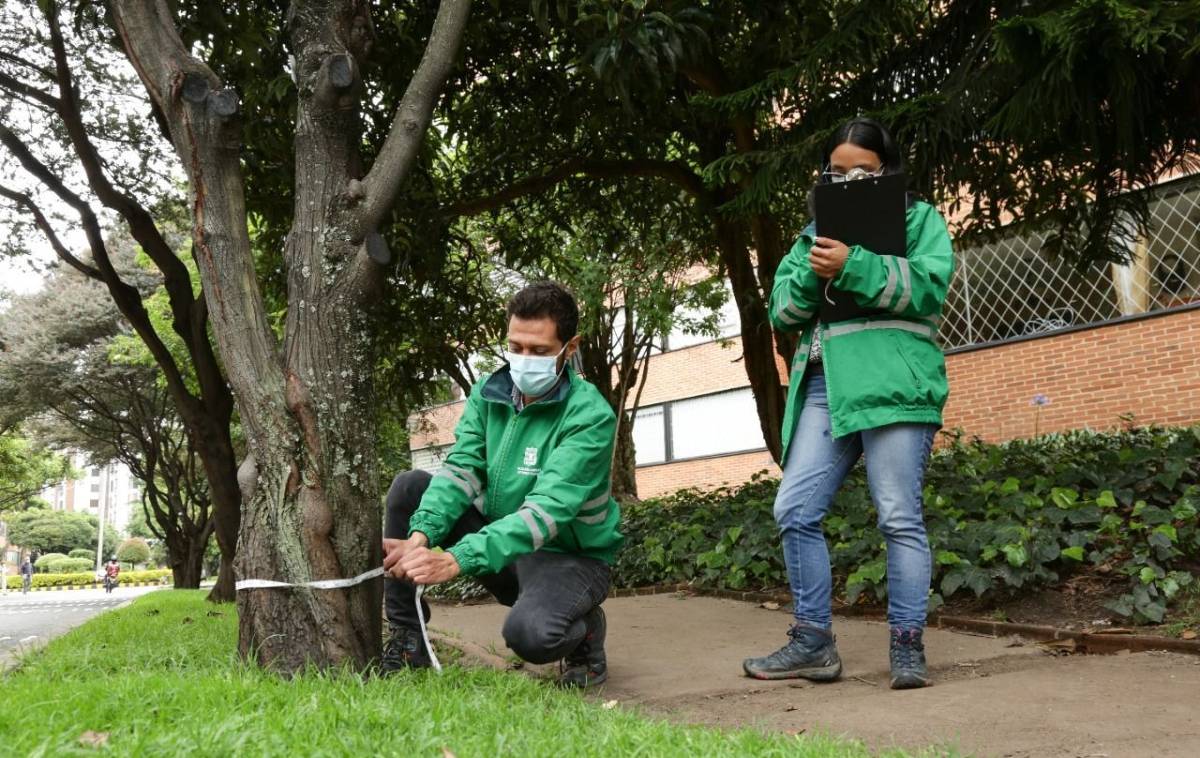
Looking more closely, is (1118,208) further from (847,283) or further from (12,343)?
(12,343)

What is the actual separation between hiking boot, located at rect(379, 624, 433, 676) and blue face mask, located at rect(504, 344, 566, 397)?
1.09 m

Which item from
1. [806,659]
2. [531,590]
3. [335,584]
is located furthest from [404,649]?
[806,659]

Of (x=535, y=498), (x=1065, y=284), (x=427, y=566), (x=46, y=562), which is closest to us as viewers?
(x=427, y=566)

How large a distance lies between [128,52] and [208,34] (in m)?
1.90

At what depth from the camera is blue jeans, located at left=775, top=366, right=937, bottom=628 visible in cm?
344

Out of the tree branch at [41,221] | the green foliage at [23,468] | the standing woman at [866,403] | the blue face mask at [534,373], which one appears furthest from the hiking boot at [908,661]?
the green foliage at [23,468]

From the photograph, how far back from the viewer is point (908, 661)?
343 centimetres

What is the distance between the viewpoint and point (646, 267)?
1288cm

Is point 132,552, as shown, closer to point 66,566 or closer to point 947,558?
point 66,566

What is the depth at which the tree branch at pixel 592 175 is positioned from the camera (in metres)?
8.74

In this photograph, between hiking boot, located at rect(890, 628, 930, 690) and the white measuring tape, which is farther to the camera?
the white measuring tape

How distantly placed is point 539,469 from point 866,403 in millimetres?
1190

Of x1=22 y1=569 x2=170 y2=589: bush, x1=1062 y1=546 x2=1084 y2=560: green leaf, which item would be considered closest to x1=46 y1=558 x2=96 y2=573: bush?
x1=22 y1=569 x2=170 y2=589: bush

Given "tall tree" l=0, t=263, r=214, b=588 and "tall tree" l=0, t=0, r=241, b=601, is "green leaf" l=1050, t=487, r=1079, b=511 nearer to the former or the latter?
"tall tree" l=0, t=0, r=241, b=601
